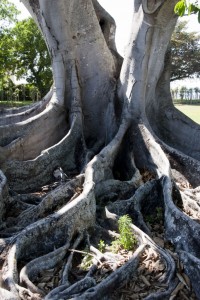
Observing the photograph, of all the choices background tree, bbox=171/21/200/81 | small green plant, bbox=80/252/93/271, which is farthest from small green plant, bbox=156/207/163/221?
background tree, bbox=171/21/200/81

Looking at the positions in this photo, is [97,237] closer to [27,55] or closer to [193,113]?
[193,113]

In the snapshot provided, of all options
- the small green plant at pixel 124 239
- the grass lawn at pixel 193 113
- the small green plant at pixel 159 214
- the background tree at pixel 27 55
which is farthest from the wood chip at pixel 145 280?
the background tree at pixel 27 55

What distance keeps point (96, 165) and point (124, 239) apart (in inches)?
62.4

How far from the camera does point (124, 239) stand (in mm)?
3785

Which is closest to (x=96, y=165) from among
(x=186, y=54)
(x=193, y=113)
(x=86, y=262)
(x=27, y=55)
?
(x=86, y=262)

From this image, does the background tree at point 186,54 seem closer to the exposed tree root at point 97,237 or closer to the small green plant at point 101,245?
the exposed tree root at point 97,237

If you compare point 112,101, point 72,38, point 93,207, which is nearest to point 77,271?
point 93,207

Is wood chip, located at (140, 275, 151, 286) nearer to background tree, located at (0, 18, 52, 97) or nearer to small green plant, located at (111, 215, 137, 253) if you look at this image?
small green plant, located at (111, 215, 137, 253)

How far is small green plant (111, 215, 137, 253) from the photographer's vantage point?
12.4 feet

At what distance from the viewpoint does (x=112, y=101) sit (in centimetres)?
668

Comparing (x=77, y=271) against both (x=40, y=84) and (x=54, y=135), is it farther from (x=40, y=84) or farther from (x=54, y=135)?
(x=40, y=84)

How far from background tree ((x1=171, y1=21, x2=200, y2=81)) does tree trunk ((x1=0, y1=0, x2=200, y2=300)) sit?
101 feet

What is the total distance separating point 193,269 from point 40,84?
32080 mm

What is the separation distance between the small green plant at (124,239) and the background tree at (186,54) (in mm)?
34029
